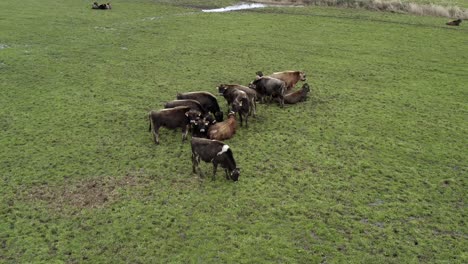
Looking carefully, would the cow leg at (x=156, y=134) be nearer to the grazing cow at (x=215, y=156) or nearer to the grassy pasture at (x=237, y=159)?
the grassy pasture at (x=237, y=159)

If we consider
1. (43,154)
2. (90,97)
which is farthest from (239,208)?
(90,97)

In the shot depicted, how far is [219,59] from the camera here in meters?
19.6

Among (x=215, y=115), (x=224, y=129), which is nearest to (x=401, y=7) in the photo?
(x=215, y=115)

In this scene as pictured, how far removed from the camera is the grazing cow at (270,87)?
1448 cm

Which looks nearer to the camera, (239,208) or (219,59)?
(239,208)

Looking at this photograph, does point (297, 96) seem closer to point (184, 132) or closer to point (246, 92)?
point (246, 92)

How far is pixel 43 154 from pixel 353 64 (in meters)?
13.3

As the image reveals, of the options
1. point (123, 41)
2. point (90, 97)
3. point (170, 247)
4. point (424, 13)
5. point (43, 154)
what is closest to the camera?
point (170, 247)

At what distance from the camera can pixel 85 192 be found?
9859mm

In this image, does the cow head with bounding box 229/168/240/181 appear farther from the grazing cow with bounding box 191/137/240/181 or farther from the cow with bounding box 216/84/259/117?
the cow with bounding box 216/84/259/117

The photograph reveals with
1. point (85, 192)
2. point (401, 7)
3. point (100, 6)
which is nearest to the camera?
point (85, 192)

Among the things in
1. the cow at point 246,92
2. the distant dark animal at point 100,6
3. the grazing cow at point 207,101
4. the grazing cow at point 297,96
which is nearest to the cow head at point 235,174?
the grazing cow at point 207,101

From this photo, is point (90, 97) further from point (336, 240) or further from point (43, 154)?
point (336, 240)

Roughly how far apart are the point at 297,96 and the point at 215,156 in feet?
18.8
